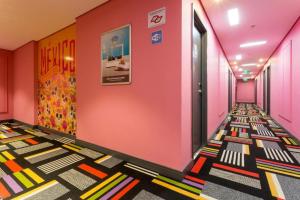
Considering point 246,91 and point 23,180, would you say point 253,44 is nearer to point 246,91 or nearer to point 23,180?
point 23,180

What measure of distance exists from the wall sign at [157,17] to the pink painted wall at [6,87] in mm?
6422

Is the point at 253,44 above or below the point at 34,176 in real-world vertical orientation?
above

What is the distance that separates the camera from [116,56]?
2.63 meters

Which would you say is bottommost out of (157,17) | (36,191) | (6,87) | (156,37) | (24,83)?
(36,191)

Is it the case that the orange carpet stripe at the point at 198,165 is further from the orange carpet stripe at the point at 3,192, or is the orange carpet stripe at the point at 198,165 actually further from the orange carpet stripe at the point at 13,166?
the orange carpet stripe at the point at 13,166

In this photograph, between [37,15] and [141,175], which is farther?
[37,15]

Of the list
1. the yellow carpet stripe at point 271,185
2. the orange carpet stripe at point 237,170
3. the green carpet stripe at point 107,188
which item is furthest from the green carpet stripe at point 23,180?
the yellow carpet stripe at point 271,185

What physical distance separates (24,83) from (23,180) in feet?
14.9

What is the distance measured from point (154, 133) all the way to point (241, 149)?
2016 mm

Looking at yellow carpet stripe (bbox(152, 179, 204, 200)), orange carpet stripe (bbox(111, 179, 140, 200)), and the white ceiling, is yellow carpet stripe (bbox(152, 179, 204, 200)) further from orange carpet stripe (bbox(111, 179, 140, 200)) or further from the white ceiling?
the white ceiling

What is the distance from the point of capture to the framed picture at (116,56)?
248 cm

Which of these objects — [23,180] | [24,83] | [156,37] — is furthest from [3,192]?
[24,83]

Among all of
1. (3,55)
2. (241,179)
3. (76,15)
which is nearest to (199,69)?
(241,179)

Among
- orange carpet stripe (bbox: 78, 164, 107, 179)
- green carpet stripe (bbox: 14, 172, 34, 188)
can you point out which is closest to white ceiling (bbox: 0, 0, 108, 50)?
orange carpet stripe (bbox: 78, 164, 107, 179)
